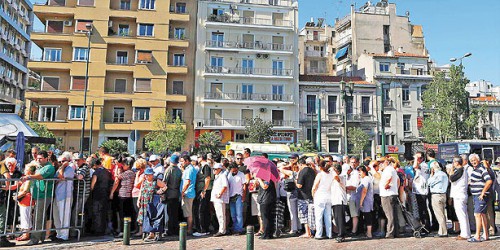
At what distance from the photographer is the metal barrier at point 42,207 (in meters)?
7.69

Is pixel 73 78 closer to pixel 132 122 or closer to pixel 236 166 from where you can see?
pixel 132 122

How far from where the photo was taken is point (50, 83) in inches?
1469

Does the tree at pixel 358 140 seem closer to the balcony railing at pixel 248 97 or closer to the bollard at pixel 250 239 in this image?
the balcony railing at pixel 248 97

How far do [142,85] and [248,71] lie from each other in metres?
10.9

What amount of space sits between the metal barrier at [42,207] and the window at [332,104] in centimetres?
3516

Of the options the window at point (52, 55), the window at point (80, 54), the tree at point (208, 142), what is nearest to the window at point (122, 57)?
the window at point (80, 54)

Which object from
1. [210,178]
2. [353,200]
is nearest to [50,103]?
[210,178]

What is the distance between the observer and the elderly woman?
8531mm

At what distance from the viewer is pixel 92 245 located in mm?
7879

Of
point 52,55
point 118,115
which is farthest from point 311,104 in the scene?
point 52,55

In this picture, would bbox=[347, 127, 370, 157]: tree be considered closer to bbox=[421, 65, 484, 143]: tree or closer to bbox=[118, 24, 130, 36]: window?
bbox=[421, 65, 484, 143]: tree

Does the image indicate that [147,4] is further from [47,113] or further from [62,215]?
[62,215]

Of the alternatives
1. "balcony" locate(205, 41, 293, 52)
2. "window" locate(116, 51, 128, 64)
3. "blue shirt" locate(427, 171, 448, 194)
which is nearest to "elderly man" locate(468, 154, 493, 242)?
"blue shirt" locate(427, 171, 448, 194)

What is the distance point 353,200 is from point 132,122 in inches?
1240
